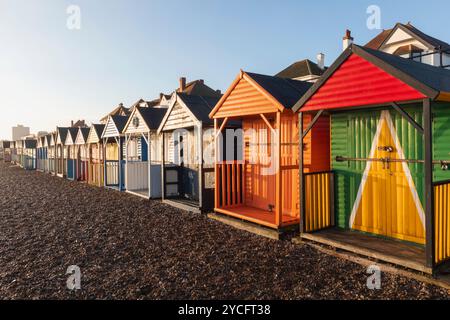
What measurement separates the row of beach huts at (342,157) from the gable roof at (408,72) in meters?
0.02

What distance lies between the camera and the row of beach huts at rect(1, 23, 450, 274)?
207 inches

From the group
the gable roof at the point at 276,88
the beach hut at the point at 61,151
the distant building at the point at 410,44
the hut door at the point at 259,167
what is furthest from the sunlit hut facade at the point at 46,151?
the gable roof at the point at 276,88

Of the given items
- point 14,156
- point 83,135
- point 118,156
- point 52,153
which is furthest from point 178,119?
point 14,156

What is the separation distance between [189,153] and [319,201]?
6.59 meters

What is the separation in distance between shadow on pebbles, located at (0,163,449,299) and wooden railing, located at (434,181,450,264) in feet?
2.32

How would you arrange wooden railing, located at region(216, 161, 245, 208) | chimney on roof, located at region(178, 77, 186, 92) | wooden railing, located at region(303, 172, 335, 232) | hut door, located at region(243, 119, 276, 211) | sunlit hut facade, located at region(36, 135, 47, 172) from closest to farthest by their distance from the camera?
wooden railing, located at region(303, 172, 335, 232) < hut door, located at region(243, 119, 276, 211) < wooden railing, located at region(216, 161, 245, 208) < sunlit hut facade, located at region(36, 135, 47, 172) < chimney on roof, located at region(178, 77, 186, 92)

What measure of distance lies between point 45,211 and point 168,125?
15.8ft

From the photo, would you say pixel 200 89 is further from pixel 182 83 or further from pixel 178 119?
pixel 178 119

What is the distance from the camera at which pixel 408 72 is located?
A: 5207mm

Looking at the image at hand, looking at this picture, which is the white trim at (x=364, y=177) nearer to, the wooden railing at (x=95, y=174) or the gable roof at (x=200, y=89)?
the wooden railing at (x=95, y=174)

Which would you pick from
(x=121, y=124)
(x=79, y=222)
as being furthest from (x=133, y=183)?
(x=79, y=222)

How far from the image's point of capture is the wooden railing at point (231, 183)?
994 cm

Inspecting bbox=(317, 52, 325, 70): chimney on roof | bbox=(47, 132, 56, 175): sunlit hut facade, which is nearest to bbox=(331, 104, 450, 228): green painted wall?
bbox=(317, 52, 325, 70): chimney on roof

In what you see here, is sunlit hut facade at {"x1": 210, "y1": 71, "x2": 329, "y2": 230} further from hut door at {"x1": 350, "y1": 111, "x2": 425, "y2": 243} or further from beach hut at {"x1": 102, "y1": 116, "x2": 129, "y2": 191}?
beach hut at {"x1": 102, "y1": 116, "x2": 129, "y2": 191}
